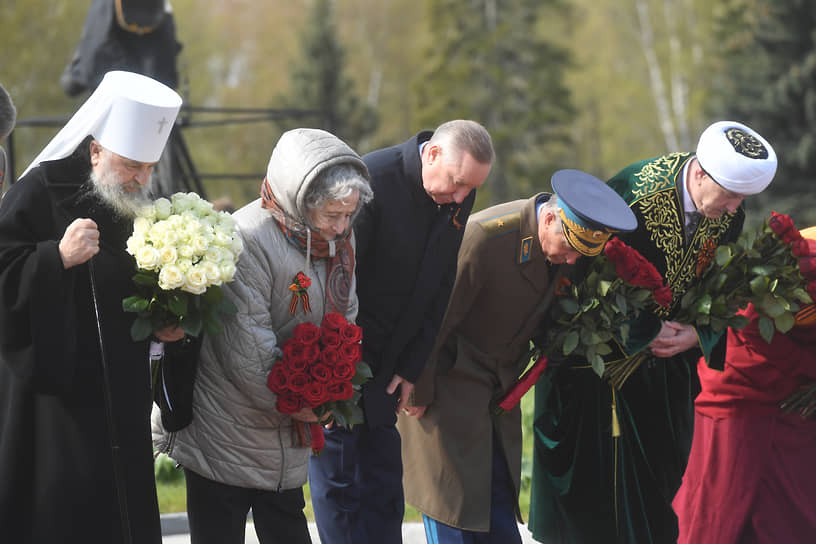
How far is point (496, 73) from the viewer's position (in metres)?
31.0

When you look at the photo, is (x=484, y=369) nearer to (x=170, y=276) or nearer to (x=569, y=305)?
(x=569, y=305)

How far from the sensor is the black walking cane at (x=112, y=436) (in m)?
3.22

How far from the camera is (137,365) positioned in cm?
337

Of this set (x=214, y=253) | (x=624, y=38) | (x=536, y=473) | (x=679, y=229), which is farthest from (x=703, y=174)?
(x=624, y=38)

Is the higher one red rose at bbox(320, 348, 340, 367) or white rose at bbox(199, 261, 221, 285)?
white rose at bbox(199, 261, 221, 285)

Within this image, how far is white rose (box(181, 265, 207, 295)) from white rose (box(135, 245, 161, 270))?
0.11 meters

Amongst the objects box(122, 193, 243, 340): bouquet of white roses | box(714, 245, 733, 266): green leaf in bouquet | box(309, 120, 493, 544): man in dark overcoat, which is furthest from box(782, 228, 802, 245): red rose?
box(122, 193, 243, 340): bouquet of white roses

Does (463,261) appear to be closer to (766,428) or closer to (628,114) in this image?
(766,428)

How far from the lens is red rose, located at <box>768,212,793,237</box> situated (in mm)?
4910

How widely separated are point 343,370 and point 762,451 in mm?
2576

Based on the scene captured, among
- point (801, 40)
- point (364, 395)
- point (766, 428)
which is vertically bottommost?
point (801, 40)

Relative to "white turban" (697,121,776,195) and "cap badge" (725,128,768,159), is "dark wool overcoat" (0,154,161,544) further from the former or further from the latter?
"cap badge" (725,128,768,159)

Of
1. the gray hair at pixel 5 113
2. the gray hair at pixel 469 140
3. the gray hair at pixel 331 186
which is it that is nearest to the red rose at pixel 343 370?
the gray hair at pixel 331 186

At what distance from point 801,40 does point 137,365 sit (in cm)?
2278
